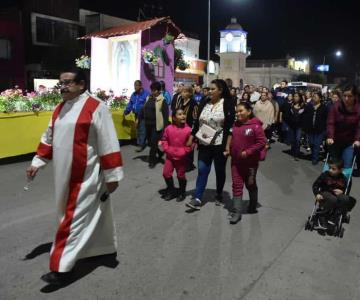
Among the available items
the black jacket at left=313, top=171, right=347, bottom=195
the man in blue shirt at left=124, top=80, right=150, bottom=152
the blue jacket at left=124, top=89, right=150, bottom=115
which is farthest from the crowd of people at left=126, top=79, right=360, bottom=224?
the blue jacket at left=124, top=89, right=150, bottom=115

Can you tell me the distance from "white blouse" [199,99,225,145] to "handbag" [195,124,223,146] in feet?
0.14

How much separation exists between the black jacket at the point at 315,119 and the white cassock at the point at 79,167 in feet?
24.6

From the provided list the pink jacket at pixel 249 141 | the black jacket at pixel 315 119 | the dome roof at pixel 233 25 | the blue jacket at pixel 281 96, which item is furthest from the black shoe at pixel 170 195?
the dome roof at pixel 233 25

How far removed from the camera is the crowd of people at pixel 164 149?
3.48 metres

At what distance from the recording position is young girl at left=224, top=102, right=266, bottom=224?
5258 millimetres

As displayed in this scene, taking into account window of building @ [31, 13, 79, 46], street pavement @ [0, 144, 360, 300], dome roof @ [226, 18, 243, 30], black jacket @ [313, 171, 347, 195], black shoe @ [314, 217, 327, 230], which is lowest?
street pavement @ [0, 144, 360, 300]

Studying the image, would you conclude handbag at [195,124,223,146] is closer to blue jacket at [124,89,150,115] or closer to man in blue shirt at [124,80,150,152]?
man in blue shirt at [124,80,150,152]

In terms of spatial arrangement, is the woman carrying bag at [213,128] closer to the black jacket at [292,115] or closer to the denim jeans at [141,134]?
the denim jeans at [141,134]

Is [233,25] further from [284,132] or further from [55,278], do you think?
[55,278]

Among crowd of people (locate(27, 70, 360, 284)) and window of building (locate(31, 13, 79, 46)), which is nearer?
crowd of people (locate(27, 70, 360, 284))

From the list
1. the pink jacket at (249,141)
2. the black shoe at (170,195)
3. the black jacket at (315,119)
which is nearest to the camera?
the pink jacket at (249,141)

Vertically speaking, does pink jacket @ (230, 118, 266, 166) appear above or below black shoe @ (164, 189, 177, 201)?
above

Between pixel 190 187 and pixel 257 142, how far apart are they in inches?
86.4

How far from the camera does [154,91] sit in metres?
8.59
